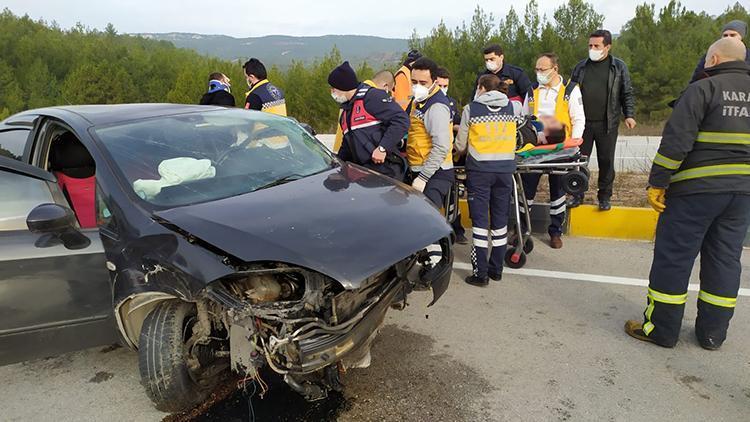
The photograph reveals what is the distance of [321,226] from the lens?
2.45 metres

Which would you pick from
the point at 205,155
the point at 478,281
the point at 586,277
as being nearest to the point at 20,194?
the point at 205,155

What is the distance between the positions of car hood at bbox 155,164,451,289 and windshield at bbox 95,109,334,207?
181mm

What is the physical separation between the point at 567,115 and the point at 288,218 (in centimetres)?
368

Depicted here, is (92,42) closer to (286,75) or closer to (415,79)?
(286,75)

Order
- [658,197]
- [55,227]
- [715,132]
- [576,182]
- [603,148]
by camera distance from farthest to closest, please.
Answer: [603,148]
[576,182]
[658,197]
[715,132]
[55,227]

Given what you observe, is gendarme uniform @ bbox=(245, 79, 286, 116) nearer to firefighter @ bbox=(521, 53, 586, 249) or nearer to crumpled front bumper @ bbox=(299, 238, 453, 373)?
firefighter @ bbox=(521, 53, 586, 249)

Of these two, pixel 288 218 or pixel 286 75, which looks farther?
pixel 286 75

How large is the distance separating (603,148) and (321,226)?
4.24m

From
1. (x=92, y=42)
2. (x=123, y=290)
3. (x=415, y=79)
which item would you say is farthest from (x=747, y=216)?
(x=92, y=42)

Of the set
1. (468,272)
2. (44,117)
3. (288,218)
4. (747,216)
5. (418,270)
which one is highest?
(44,117)

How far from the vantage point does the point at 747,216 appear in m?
3.13

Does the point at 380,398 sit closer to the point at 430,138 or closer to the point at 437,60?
the point at 430,138

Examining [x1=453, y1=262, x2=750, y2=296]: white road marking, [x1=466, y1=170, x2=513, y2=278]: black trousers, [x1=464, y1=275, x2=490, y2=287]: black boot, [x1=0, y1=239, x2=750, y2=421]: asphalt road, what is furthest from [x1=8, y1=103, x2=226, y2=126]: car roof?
[x1=453, y1=262, x2=750, y2=296]: white road marking

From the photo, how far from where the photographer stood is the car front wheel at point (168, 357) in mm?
2525
